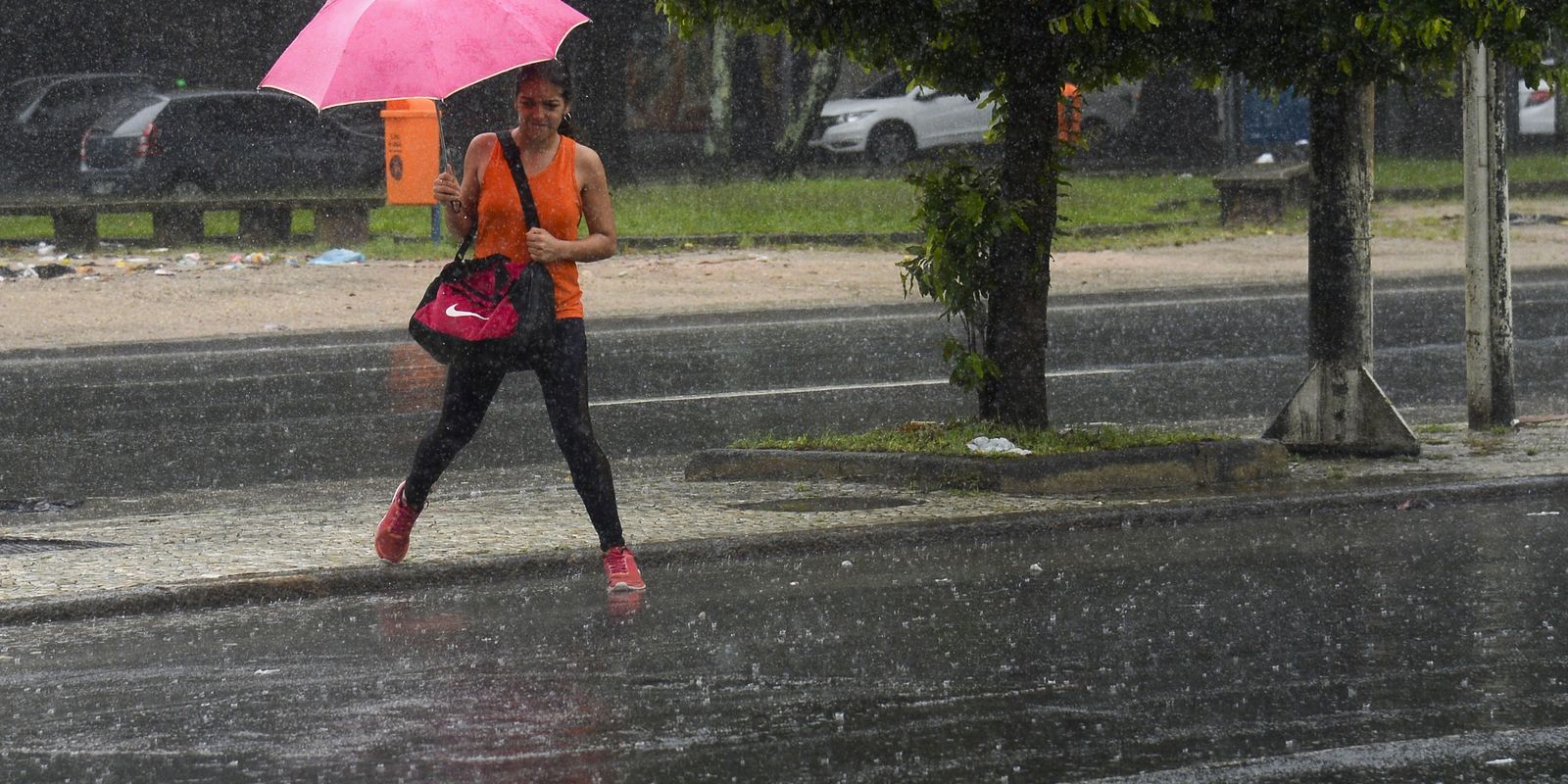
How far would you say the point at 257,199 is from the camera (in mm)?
22172

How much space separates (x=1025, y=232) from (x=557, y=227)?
3.00 metres

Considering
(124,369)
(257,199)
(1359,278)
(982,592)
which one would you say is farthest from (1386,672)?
(257,199)

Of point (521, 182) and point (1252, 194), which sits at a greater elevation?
point (1252, 194)

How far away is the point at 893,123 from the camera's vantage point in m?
33.3

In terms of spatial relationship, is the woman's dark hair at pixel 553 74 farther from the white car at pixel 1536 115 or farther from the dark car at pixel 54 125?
the white car at pixel 1536 115

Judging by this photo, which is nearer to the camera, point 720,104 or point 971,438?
point 971,438

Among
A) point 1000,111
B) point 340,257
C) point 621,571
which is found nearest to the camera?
point 621,571

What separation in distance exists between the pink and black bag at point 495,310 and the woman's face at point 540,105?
3.8 inches

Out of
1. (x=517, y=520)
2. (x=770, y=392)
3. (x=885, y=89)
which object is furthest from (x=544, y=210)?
(x=885, y=89)

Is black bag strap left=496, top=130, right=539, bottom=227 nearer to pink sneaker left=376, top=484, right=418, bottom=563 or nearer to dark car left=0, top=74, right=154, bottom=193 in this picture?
pink sneaker left=376, top=484, right=418, bottom=563

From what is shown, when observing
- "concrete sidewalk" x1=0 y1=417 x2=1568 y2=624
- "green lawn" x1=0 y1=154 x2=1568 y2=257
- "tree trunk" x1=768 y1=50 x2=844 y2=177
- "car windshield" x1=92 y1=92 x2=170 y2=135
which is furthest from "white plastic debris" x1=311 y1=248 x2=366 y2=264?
"concrete sidewalk" x1=0 y1=417 x2=1568 y2=624

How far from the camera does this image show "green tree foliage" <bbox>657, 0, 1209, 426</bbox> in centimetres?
909

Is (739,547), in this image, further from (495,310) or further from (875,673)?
(875,673)

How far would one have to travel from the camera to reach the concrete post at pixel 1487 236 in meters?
10.2
